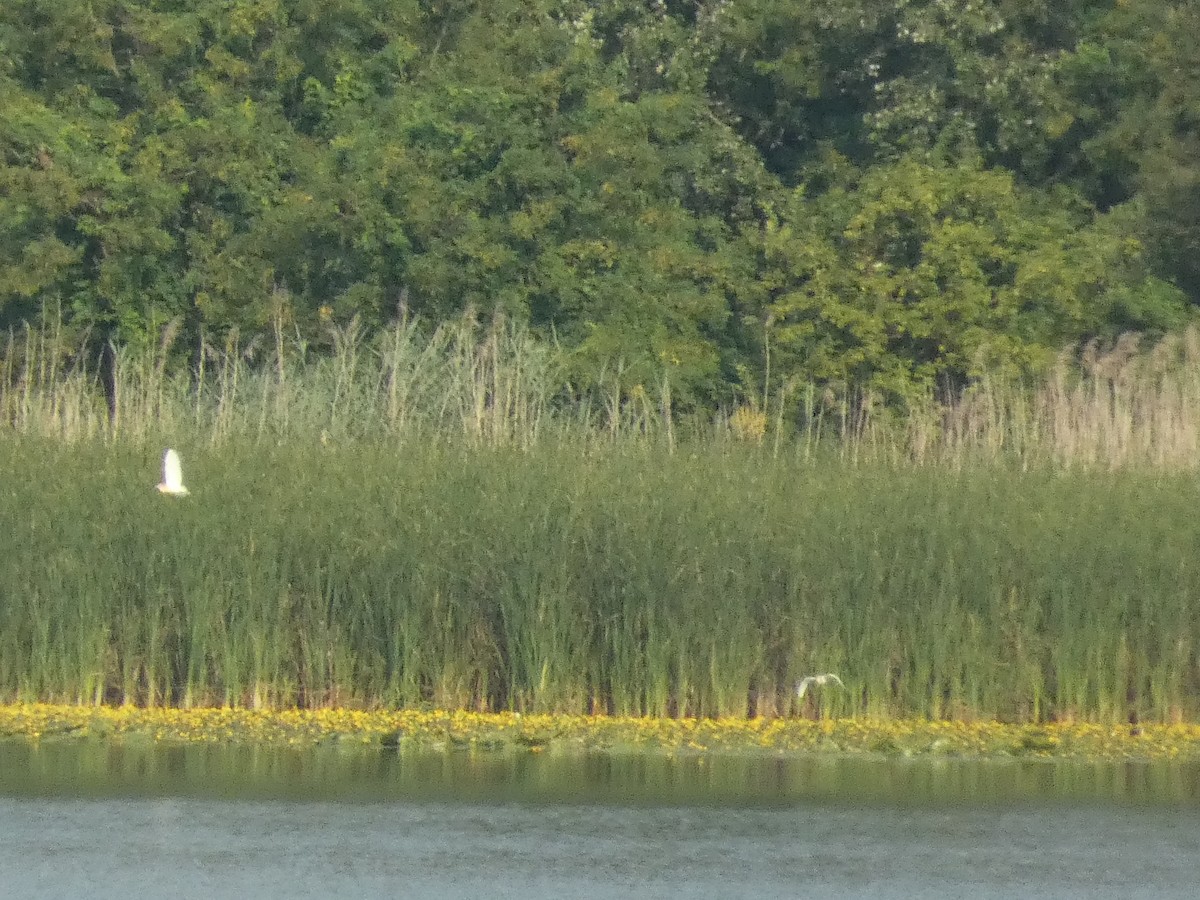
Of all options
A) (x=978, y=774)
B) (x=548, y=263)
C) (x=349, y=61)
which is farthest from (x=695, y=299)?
(x=978, y=774)

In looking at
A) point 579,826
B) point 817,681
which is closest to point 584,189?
point 817,681

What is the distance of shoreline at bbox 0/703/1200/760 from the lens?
38.8 ft

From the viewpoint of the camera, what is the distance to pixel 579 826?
32.6 ft

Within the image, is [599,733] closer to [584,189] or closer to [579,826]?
[579,826]

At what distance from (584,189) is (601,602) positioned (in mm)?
10462

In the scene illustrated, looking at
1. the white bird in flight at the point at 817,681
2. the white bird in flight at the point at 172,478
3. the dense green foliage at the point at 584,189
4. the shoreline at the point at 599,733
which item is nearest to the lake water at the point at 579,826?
the shoreline at the point at 599,733

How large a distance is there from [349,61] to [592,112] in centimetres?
301

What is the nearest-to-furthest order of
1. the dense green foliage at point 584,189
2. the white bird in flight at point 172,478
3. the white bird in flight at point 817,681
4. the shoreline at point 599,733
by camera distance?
the shoreline at point 599,733
the white bird in flight at point 817,681
the white bird in flight at point 172,478
the dense green foliage at point 584,189

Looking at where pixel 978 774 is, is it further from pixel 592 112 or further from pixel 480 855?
pixel 592 112

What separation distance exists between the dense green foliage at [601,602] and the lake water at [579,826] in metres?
1.22

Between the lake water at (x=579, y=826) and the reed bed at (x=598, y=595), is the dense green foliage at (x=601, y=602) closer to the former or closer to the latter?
the reed bed at (x=598, y=595)

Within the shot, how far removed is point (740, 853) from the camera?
31.0 feet

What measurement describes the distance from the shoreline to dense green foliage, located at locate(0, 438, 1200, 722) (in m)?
0.29

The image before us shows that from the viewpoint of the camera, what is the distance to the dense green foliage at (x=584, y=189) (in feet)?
71.7
